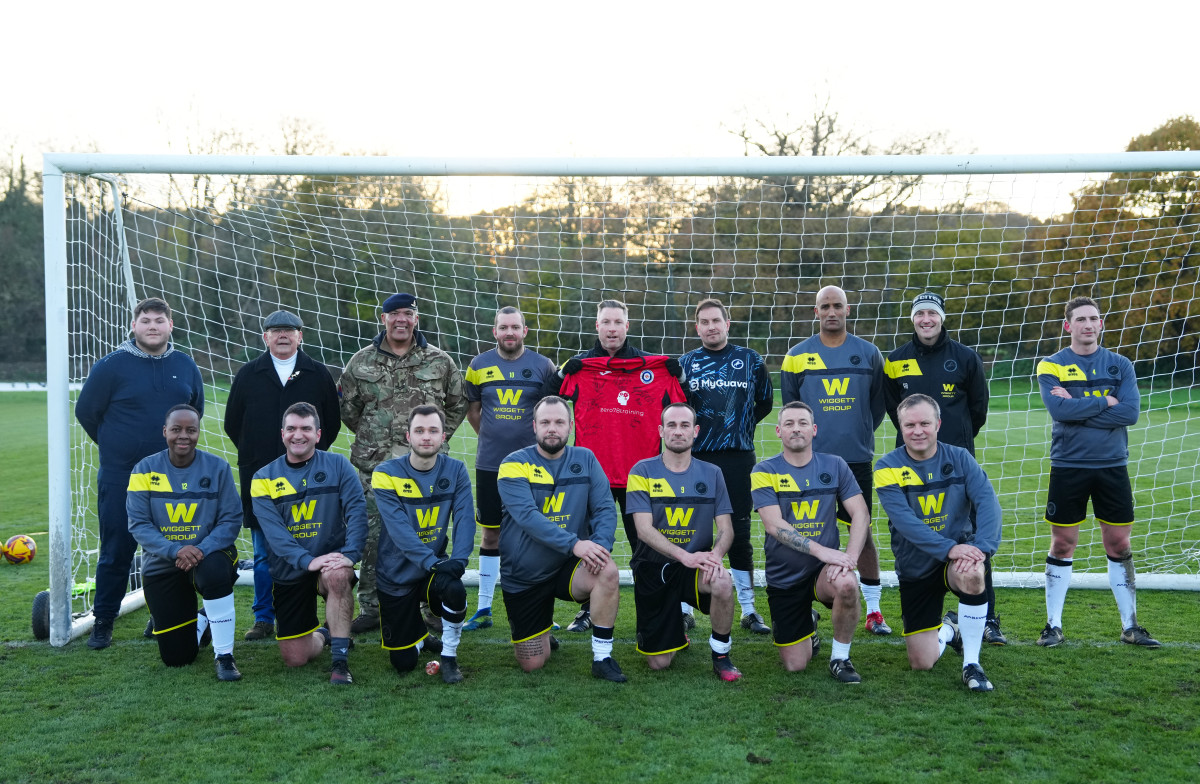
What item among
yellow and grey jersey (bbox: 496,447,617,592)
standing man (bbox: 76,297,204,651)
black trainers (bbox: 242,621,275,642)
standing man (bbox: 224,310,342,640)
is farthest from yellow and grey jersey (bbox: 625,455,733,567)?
standing man (bbox: 76,297,204,651)

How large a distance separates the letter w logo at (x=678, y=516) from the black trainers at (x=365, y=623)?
1.87m

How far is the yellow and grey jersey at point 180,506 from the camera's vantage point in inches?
167

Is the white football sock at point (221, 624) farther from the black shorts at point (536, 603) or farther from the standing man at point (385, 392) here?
the black shorts at point (536, 603)

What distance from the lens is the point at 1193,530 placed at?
7.27 m

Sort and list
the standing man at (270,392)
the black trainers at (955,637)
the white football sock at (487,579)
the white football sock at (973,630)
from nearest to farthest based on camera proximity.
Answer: the white football sock at (973,630), the black trainers at (955,637), the standing man at (270,392), the white football sock at (487,579)

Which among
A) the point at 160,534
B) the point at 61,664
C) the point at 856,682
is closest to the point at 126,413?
the point at 160,534

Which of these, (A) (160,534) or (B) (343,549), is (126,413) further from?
(B) (343,549)

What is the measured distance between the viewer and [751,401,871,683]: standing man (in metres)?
4.09

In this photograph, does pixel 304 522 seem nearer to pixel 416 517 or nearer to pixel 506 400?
pixel 416 517

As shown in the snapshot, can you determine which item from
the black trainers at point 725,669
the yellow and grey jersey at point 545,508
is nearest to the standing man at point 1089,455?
the black trainers at point 725,669

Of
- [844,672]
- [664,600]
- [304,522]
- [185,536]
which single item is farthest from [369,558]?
[844,672]

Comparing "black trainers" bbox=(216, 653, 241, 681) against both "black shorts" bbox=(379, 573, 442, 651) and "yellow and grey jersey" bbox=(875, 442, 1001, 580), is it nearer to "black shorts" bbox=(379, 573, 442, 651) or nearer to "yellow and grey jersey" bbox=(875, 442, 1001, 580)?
"black shorts" bbox=(379, 573, 442, 651)

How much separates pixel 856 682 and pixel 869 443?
4.53ft

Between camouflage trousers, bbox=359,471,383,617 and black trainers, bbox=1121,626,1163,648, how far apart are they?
400 centimetres
